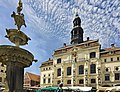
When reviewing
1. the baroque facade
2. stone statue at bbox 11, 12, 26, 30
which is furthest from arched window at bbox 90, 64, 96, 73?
stone statue at bbox 11, 12, 26, 30

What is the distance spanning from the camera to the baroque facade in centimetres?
4728

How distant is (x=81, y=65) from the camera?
52281 mm

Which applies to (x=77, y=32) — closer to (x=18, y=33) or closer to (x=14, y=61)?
(x=18, y=33)

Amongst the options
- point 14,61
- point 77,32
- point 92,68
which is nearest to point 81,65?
point 92,68

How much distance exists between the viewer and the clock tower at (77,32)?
5864 centimetres

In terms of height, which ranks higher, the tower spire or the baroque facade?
the tower spire

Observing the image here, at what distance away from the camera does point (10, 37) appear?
15.4 m

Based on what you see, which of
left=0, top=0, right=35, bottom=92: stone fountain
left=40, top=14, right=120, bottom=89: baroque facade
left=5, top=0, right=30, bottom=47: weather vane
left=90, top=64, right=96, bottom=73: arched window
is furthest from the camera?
left=90, top=64, right=96, bottom=73: arched window

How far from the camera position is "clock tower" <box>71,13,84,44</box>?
58638 millimetres

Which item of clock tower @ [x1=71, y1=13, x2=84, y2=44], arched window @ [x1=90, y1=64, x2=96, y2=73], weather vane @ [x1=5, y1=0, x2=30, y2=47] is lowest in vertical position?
arched window @ [x1=90, y1=64, x2=96, y2=73]

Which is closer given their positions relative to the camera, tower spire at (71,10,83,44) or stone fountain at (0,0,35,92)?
stone fountain at (0,0,35,92)

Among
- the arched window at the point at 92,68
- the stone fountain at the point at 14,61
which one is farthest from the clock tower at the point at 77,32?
the stone fountain at the point at 14,61

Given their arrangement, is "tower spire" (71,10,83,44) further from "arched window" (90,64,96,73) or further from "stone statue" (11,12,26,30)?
"stone statue" (11,12,26,30)

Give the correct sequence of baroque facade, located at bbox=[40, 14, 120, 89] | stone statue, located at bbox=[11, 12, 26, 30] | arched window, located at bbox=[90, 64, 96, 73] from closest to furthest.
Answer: stone statue, located at bbox=[11, 12, 26, 30] → baroque facade, located at bbox=[40, 14, 120, 89] → arched window, located at bbox=[90, 64, 96, 73]
